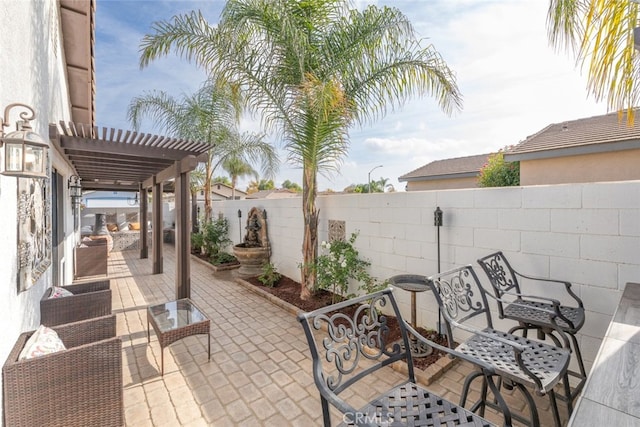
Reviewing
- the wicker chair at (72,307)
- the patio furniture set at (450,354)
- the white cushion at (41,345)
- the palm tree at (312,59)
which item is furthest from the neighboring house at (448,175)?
the white cushion at (41,345)

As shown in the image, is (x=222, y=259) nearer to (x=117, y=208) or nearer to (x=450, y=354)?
(x=450, y=354)

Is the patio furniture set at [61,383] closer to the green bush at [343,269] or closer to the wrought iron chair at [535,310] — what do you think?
the green bush at [343,269]

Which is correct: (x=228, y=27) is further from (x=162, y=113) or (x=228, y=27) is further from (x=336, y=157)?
(x=162, y=113)

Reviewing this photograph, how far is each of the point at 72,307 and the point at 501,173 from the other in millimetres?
12702

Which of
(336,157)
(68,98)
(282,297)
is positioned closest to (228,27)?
(336,157)

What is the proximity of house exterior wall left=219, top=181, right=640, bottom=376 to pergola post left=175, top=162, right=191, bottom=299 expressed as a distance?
3003 millimetres

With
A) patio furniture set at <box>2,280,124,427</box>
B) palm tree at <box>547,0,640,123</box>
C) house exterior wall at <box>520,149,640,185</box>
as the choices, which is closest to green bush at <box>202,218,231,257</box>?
patio furniture set at <box>2,280,124,427</box>

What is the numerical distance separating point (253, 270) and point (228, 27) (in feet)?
17.0

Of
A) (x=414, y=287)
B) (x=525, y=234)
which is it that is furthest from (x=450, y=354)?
(x=525, y=234)

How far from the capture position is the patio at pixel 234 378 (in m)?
2.49

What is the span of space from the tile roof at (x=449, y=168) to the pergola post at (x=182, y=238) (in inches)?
569

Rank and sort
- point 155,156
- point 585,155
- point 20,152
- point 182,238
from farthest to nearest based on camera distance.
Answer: point 585,155, point 182,238, point 155,156, point 20,152

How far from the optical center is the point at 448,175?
51.9ft

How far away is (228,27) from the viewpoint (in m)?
3.98
